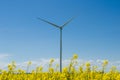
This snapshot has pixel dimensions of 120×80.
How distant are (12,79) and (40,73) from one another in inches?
84.3

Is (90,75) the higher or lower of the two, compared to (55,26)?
lower

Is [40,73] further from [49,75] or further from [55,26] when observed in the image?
[55,26]

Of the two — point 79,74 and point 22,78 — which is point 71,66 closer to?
point 79,74

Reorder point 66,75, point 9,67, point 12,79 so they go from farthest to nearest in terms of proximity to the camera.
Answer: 1. point 9,67
2. point 12,79
3. point 66,75

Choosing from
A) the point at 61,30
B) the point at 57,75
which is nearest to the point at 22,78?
the point at 57,75

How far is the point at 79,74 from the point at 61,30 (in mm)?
15410

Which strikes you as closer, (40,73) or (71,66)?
(71,66)

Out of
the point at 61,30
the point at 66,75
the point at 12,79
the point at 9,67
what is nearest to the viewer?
the point at 66,75

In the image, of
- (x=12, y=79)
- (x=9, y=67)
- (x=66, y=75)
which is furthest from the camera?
(x=9, y=67)

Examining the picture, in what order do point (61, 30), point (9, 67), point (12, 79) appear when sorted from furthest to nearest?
1. point (61, 30)
2. point (9, 67)
3. point (12, 79)

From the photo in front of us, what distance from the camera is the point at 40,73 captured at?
1523cm

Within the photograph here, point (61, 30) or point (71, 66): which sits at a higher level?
point (61, 30)

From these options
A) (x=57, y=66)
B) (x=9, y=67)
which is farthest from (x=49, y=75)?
(x=9, y=67)

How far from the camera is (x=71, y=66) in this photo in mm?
12773
